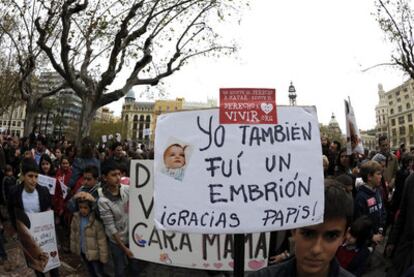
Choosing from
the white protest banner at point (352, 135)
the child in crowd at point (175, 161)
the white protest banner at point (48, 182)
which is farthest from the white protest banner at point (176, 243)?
the white protest banner at point (48, 182)

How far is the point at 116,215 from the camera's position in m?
3.64

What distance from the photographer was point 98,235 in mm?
3738

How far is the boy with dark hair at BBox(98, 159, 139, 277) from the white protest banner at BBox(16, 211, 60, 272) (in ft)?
2.38

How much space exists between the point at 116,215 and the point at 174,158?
1944 mm

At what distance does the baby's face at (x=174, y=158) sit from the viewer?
1.98m

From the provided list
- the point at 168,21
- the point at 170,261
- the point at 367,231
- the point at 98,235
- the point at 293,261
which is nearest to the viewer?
the point at 293,261

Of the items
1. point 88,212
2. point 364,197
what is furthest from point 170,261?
point 364,197

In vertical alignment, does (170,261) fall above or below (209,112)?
below

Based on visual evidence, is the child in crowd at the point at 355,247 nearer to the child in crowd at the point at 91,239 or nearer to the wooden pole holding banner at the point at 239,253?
the wooden pole holding banner at the point at 239,253

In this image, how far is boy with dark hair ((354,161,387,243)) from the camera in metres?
3.87

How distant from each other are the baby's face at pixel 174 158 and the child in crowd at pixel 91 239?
83.3 inches

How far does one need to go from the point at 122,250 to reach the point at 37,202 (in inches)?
46.8

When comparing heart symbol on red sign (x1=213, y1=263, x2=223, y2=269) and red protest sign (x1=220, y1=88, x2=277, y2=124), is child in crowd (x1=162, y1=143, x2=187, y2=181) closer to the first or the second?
red protest sign (x1=220, y1=88, x2=277, y2=124)

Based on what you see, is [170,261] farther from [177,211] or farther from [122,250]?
[177,211]
